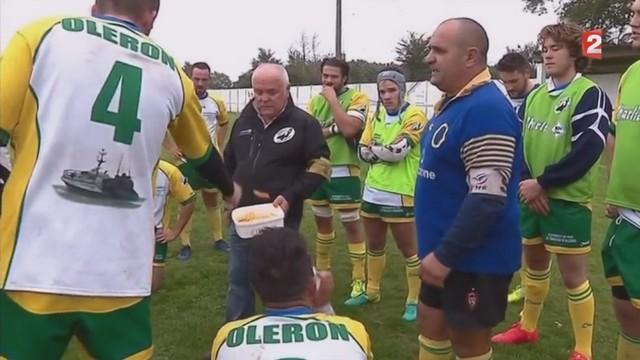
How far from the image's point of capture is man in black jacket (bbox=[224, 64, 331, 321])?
430 centimetres

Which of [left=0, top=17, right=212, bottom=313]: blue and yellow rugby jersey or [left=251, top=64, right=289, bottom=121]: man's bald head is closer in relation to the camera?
[left=0, top=17, right=212, bottom=313]: blue and yellow rugby jersey

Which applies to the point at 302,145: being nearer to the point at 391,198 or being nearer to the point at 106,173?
the point at 391,198

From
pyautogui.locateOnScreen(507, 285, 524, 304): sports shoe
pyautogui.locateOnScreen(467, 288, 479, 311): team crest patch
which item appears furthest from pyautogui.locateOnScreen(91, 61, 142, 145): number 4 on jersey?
pyautogui.locateOnScreen(507, 285, 524, 304): sports shoe

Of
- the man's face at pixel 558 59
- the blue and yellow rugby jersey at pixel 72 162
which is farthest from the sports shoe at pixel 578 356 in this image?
the blue and yellow rugby jersey at pixel 72 162

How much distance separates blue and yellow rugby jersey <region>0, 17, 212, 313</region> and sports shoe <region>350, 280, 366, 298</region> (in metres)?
3.80

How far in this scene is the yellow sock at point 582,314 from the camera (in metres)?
4.49

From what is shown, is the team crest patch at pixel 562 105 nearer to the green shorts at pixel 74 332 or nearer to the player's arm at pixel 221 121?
the green shorts at pixel 74 332

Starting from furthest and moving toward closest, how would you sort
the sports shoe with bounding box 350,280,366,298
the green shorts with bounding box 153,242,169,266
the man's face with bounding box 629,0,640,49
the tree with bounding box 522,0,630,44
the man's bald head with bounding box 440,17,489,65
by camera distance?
the tree with bounding box 522,0,630,44, the sports shoe with bounding box 350,280,366,298, the green shorts with bounding box 153,242,169,266, the man's face with bounding box 629,0,640,49, the man's bald head with bounding box 440,17,489,65

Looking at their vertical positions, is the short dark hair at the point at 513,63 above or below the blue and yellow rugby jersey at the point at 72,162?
above

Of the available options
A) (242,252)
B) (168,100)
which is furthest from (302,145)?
(168,100)

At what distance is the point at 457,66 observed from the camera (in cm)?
A: 307

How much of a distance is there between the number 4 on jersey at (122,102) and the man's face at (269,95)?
1.83 m

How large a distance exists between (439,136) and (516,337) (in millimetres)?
2580

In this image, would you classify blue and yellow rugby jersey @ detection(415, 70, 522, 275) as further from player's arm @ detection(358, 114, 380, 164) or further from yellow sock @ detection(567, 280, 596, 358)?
player's arm @ detection(358, 114, 380, 164)
